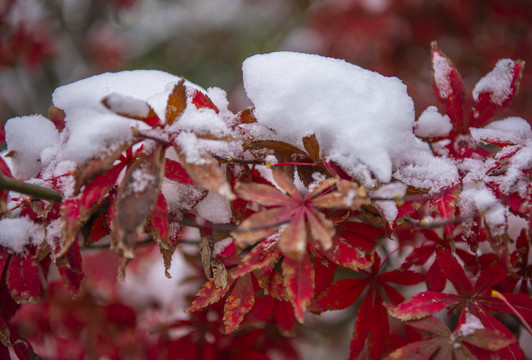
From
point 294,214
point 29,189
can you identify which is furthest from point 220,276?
point 29,189

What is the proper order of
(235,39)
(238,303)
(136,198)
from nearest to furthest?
(136,198) → (238,303) → (235,39)

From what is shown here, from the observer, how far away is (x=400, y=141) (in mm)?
501

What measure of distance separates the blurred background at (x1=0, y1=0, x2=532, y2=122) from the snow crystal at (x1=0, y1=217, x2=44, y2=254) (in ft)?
4.88

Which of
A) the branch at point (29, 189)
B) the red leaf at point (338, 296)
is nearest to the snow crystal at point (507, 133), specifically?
the red leaf at point (338, 296)

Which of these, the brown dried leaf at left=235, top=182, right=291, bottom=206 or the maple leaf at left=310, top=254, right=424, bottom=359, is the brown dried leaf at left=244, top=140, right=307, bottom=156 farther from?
the maple leaf at left=310, top=254, right=424, bottom=359

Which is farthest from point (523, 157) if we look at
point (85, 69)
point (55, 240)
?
point (85, 69)

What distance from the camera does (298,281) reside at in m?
0.42

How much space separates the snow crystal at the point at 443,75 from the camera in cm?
56

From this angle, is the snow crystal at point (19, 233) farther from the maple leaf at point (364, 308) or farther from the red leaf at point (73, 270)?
the maple leaf at point (364, 308)

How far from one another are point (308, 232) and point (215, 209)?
0.48 feet

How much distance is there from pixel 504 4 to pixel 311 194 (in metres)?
1.64

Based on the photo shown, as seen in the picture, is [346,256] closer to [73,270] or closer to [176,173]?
[176,173]

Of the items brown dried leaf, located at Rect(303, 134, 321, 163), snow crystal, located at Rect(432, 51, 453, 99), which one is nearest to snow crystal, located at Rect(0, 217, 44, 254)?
brown dried leaf, located at Rect(303, 134, 321, 163)

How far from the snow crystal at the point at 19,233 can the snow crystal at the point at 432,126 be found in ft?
1.74
